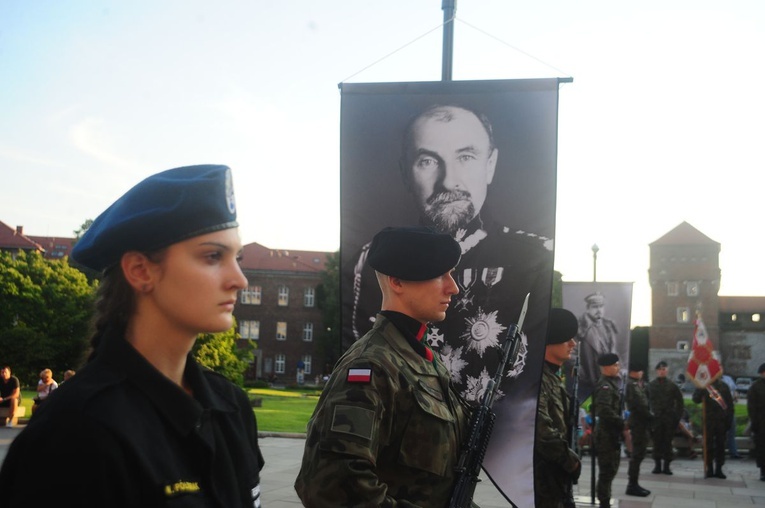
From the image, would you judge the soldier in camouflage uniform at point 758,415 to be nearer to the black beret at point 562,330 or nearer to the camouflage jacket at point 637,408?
the camouflage jacket at point 637,408

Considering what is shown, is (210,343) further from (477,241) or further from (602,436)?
(477,241)

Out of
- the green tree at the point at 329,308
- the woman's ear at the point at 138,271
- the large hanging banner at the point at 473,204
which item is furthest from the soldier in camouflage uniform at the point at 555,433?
the green tree at the point at 329,308

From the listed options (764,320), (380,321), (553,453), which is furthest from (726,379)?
(764,320)

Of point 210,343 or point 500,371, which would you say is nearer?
point 500,371

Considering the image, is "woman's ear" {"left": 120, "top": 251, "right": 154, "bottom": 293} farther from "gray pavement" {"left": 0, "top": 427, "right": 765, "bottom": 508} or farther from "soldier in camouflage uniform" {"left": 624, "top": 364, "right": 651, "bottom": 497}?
"soldier in camouflage uniform" {"left": 624, "top": 364, "right": 651, "bottom": 497}

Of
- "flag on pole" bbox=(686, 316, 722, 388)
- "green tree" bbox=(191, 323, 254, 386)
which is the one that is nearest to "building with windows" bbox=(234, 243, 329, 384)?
"green tree" bbox=(191, 323, 254, 386)

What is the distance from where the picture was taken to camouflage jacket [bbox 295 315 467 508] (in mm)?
2938

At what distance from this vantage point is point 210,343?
4512 cm

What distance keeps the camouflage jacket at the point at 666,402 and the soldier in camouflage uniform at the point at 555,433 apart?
9980mm

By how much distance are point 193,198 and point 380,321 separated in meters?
1.86

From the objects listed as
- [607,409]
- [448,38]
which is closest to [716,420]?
[607,409]

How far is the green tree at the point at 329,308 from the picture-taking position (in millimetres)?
77956

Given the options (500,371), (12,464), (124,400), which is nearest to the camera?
(12,464)

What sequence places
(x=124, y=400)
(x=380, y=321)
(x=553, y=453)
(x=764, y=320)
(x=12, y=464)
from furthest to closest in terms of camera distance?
(x=764, y=320) < (x=553, y=453) < (x=380, y=321) < (x=124, y=400) < (x=12, y=464)
